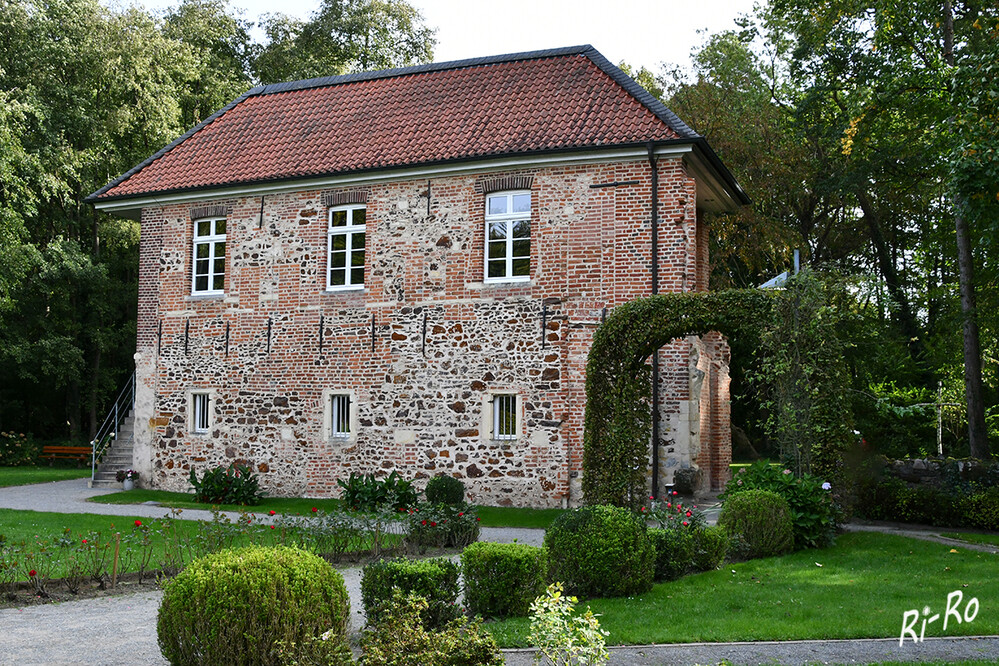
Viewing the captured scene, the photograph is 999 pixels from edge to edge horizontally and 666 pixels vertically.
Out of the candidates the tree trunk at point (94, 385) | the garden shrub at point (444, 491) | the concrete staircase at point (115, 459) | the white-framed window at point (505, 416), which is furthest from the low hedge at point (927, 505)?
the tree trunk at point (94, 385)

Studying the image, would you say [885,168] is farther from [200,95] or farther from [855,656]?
[200,95]

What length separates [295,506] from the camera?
17.0 meters

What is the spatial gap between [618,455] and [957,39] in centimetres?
1340

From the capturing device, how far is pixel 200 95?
32625mm

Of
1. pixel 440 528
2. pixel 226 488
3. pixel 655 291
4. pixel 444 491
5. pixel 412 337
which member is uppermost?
pixel 655 291

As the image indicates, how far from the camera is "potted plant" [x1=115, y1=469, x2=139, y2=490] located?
19734 mm

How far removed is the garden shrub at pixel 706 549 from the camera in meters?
9.91

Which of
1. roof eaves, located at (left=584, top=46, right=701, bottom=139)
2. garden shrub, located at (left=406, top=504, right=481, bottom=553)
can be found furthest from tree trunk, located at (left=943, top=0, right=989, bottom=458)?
garden shrub, located at (left=406, top=504, right=481, bottom=553)

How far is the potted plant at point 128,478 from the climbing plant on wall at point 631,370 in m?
12.3

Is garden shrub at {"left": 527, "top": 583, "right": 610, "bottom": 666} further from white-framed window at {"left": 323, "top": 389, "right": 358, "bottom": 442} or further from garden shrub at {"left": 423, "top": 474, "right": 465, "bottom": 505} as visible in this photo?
white-framed window at {"left": 323, "top": 389, "right": 358, "bottom": 442}

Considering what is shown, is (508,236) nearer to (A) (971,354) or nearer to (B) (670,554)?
(B) (670,554)

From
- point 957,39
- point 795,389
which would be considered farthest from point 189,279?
point 957,39

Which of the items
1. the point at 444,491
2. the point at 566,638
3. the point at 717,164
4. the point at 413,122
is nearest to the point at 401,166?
the point at 413,122

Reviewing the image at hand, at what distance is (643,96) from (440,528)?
9.71 m
